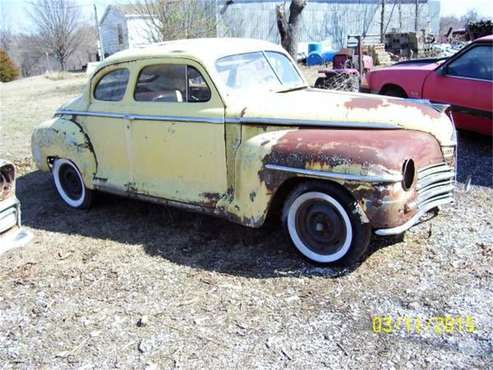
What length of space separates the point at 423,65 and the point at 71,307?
20.5ft

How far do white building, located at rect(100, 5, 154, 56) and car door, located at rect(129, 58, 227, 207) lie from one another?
25765 mm

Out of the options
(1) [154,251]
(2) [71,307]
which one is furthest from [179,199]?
(2) [71,307]

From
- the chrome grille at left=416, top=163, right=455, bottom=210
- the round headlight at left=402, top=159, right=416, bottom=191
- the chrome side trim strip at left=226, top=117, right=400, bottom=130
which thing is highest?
the chrome side trim strip at left=226, top=117, right=400, bottom=130

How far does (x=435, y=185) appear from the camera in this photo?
3986 mm

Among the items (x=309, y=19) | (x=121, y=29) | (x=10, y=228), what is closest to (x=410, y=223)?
(x=10, y=228)

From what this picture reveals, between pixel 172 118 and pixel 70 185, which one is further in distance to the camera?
pixel 70 185

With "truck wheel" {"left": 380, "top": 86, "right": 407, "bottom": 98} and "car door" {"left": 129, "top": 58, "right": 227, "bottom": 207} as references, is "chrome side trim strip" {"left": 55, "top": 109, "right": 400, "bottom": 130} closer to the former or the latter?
"car door" {"left": 129, "top": 58, "right": 227, "bottom": 207}

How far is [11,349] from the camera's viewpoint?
3.30 m

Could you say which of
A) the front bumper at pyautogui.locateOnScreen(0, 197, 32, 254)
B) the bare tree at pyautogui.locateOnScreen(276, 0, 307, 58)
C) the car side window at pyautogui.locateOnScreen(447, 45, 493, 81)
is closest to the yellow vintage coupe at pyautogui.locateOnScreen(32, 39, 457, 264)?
the front bumper at pyautogui.locateOnScreen(0, 197, 32, 254)

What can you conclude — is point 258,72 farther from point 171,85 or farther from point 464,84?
point 464,84

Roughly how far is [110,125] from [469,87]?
15.0 ft

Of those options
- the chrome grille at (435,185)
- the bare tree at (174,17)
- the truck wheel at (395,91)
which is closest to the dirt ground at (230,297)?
the chrome grille at (435,185)

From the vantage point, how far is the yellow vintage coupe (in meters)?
3.70

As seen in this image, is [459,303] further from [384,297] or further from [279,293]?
[279,293]
